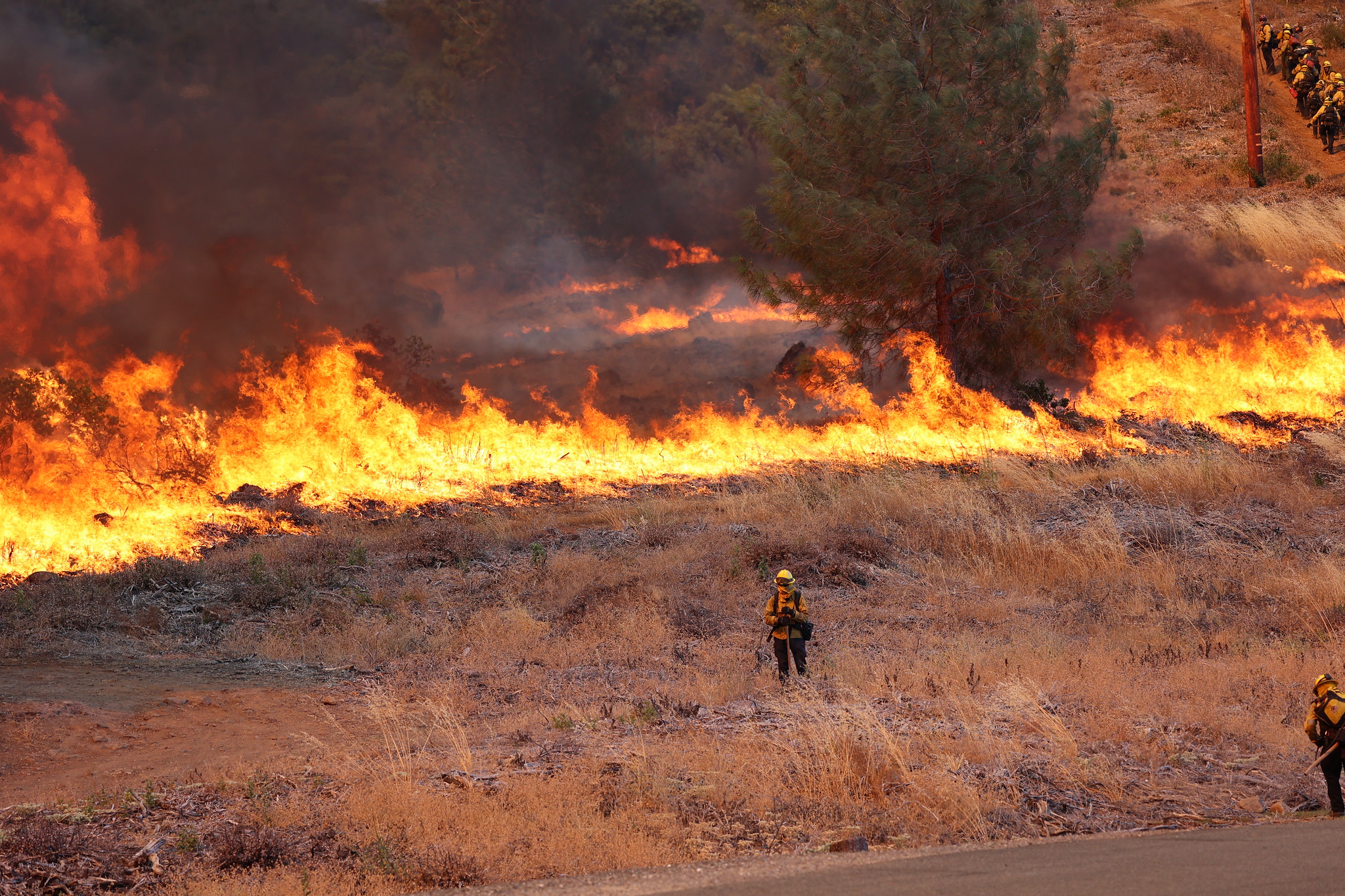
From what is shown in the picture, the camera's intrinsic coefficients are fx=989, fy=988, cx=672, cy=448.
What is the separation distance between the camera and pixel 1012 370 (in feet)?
73.8

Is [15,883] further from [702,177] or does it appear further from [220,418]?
[702,177]

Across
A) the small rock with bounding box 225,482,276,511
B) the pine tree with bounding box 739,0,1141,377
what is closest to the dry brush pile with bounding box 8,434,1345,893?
the small rock with bounding box 225,482,276,511

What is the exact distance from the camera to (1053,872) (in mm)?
4594

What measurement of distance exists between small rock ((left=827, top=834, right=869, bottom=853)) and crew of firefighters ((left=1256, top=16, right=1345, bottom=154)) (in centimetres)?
3167

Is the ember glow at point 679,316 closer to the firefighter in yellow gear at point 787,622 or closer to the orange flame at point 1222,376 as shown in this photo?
the orange flame at point 1222,376

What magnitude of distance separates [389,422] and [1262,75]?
3265 centimetres

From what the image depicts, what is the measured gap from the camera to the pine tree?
20.3 meters

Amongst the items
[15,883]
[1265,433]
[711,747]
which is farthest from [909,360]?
[15,883]

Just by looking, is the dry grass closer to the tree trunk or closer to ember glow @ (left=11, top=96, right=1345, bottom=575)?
ember glow @ (left=11, top=96, right=1345, bottom=575)

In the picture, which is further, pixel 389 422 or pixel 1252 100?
pixel 1252 100

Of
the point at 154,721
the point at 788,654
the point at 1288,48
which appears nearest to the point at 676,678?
the point at 788,654

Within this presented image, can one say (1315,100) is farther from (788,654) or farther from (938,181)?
(788,654)

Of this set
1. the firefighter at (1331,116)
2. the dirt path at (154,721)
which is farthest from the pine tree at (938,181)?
the dirt path at (154,721)

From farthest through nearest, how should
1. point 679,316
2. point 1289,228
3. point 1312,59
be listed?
1. point 1312,59
2. point 679,316
3. point 1289,228
